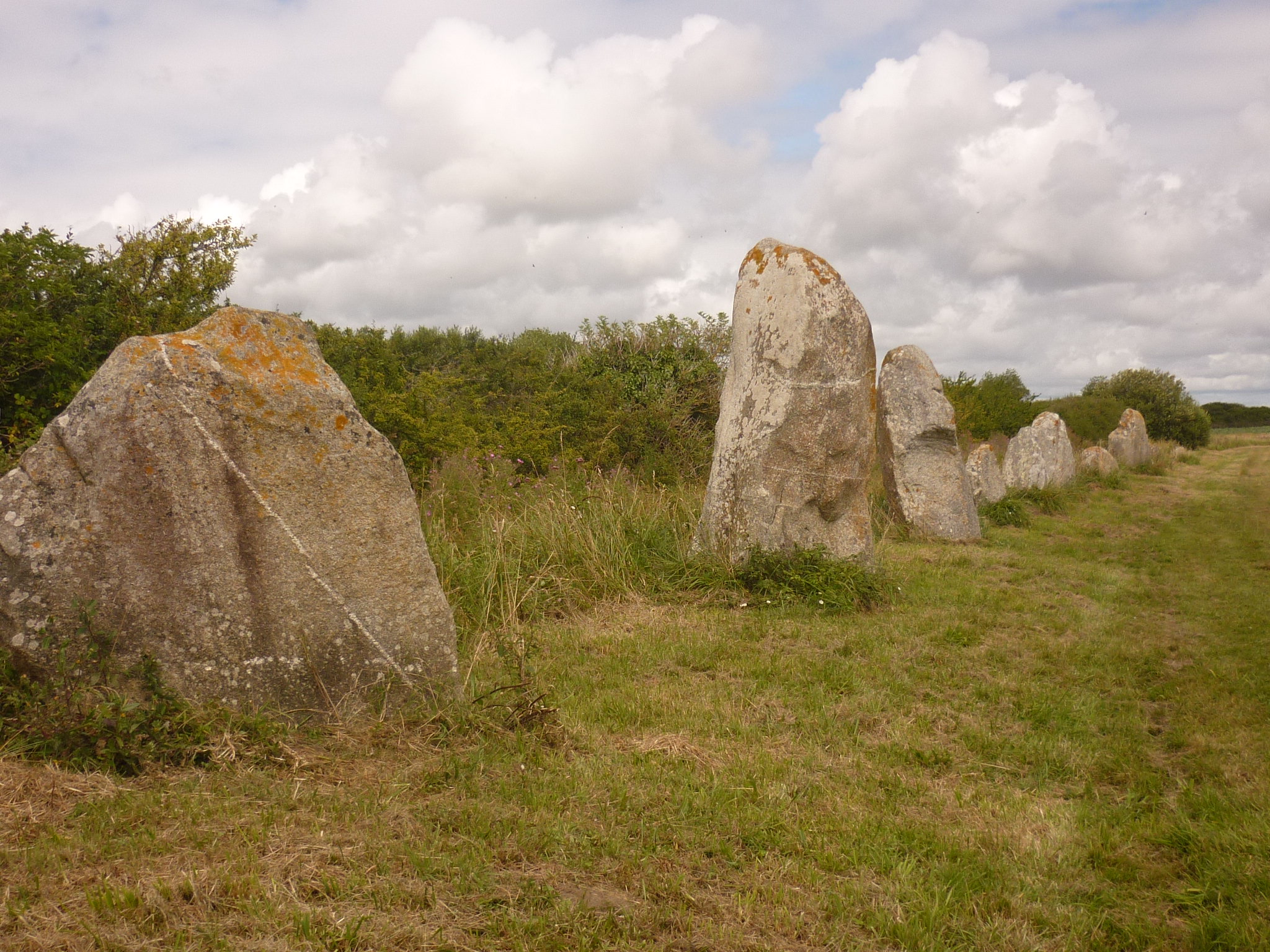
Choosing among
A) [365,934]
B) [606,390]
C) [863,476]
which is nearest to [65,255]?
[606,390]

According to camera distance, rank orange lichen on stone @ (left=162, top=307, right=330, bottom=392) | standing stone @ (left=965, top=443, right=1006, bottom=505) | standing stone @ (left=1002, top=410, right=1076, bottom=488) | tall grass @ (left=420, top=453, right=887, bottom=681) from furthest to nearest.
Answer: standing stone @ (left=1002, top=410, right=1076, bottom=488) < standing stone @ (left=965, top=443, right=1006, bottom=505) < tall grass @ (left=420, top=453, right=887, bottom=681) < orange lichen on stone @ (left=162, top=307, right=330, bottom=392)

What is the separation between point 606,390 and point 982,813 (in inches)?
498

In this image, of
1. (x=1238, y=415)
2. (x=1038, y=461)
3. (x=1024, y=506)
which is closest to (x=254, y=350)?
(x=1024, y=506)

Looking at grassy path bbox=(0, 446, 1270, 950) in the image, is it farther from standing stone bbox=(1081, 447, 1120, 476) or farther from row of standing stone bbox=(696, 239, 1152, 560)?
standing stone bbox=(1081, 447, 1120, 476)

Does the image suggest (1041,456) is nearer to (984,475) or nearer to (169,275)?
(984,475)

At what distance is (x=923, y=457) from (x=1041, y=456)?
261 inches

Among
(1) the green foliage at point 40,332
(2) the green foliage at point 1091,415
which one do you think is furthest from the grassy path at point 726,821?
(2) the green foliage at point 1091,415

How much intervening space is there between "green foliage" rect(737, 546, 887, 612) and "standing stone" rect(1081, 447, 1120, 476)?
14217 millimetres

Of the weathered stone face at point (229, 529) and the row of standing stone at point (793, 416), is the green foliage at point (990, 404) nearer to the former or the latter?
the row of standing stone at point (793, 416)

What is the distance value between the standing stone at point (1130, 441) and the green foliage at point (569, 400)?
43.4 feet

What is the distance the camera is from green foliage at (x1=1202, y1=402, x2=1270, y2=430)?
67375 mm

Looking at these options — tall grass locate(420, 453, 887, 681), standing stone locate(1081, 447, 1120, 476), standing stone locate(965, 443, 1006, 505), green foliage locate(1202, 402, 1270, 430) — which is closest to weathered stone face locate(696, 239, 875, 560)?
tall grass locate(420, 453, 887, 681)

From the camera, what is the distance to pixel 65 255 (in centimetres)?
1073

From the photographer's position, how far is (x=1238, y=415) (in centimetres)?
6988
